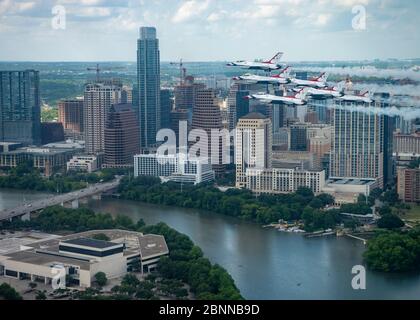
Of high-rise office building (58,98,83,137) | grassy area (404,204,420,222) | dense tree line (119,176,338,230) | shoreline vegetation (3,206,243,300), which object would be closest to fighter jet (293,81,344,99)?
dense tree line (119,176,338,230)

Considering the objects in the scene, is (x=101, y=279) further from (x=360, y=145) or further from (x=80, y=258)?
(x=360, y=145)

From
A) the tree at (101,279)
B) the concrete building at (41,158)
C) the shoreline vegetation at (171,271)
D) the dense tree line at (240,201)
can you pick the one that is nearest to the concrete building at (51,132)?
the concrete building at (41,158)

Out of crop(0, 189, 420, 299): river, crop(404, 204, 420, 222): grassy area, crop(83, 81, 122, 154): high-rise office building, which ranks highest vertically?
crop(83, 81, 122, 154): high-rise office building

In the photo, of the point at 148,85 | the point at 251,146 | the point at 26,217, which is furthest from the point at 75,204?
the point at 148,85

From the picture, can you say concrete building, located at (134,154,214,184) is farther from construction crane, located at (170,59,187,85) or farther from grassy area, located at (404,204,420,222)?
construction crane, located at (170,59,187,85)

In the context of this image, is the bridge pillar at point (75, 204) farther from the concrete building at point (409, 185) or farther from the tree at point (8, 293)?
the tree at point (8, 293)
